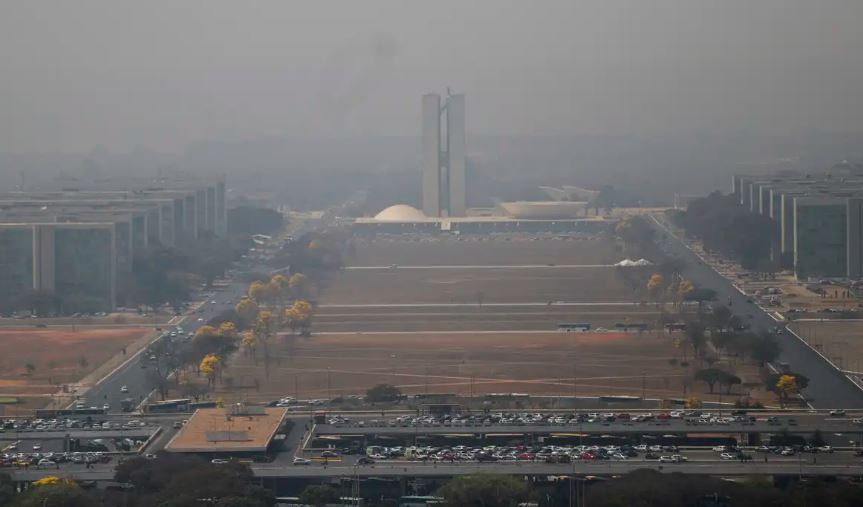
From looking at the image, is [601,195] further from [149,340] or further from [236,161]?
[149,340]

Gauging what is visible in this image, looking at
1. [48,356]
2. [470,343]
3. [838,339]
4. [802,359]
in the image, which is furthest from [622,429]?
[48,356]

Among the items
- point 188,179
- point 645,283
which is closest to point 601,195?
point 188,179

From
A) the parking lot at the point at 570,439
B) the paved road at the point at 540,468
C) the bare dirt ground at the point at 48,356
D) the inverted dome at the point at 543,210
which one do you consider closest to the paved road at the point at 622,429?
Result: the parking lot at the point at 570,439

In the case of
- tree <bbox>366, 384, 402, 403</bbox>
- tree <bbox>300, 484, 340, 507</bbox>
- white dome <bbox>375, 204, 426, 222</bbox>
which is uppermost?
white dome <bbox>375, 204, 426, 222</bbox>

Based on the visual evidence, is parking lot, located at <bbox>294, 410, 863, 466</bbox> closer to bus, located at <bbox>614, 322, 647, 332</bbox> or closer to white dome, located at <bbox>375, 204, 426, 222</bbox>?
bus, located at <bbox>614, 322, 647, 332</bbox>

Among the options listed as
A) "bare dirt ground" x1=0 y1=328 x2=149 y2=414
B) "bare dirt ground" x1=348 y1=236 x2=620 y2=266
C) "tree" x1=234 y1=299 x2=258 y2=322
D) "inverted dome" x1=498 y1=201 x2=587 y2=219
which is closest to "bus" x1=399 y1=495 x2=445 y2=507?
"bare dirt ground" x1=0 y1=328 x2=149 y2=414

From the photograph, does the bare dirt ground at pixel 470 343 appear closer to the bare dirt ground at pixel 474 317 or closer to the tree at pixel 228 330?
the bare dirt ground at pixel 474 317
